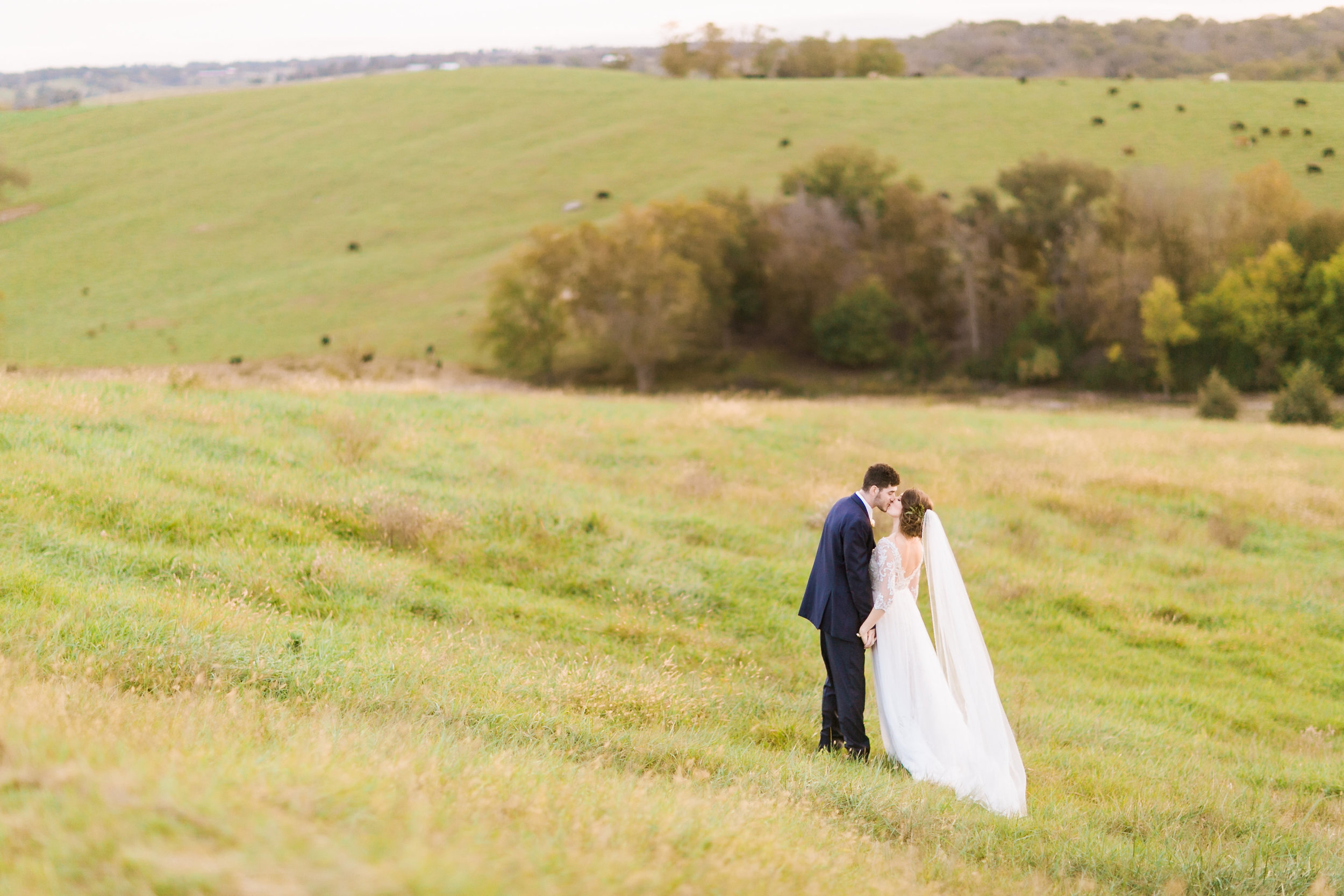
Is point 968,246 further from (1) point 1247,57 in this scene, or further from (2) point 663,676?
(1) point 1247,57

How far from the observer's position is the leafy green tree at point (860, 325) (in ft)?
214

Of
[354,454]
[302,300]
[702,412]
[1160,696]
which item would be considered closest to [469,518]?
[354,454]

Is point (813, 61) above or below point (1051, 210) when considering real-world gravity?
above

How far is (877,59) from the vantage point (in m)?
117

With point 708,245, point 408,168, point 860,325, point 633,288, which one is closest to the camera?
point 633,288

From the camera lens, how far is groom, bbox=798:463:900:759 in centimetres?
775

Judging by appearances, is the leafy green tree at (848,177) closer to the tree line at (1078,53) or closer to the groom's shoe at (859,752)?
the tree line at (1078,53)

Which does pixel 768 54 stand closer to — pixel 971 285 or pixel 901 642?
pixel 971 285

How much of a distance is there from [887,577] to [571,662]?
312cm

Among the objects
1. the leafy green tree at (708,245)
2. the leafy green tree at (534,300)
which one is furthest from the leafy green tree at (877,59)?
the leafy green tree at (534,300)

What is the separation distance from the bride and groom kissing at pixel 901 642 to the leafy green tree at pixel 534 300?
54978mm

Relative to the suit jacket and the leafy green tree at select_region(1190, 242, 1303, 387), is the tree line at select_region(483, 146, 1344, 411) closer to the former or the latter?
the leafy green tree at select_region(1190, 242, 1303, 387)

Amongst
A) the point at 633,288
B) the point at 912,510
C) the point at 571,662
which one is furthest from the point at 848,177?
the point at 571,662

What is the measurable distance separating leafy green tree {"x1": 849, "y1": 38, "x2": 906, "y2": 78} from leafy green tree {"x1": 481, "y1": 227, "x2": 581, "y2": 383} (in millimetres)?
72744
